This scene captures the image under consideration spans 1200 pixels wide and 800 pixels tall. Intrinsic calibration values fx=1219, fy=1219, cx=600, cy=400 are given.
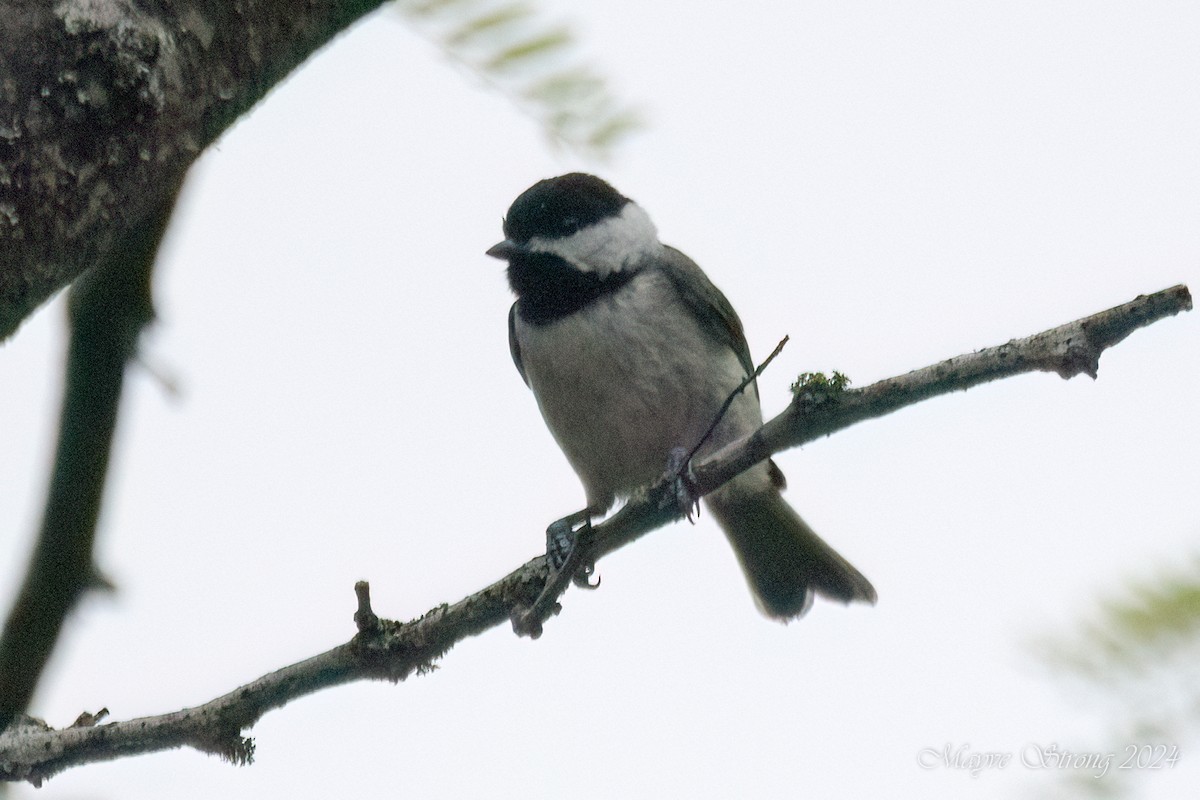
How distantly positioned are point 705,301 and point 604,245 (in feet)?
1.51

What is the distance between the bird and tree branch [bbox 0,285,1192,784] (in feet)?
4.52

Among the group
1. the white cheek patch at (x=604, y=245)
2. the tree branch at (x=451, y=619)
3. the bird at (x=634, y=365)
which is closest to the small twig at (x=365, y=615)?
the tree branch at (x=451, y=619)

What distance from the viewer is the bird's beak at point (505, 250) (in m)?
4.77

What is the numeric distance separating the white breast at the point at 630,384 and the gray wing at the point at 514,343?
0.29 m

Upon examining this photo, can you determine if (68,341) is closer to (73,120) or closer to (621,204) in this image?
(73,120)

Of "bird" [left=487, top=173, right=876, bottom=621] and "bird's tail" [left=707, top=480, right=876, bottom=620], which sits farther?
"bird's tail" [left=707, top=480, right=876, bottom=620]

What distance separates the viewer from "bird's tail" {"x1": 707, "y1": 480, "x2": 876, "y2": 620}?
501cm

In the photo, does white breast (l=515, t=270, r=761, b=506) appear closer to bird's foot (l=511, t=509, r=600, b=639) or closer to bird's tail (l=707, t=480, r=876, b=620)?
bird's tail (l=707, t=480, r=876, b=620)

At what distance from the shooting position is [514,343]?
4.93 metres

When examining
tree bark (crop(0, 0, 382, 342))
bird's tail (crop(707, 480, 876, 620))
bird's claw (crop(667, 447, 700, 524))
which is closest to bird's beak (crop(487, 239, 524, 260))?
bird's tail (crop(707, 480, 876, 620))

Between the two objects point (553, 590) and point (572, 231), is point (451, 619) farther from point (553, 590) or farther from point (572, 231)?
point (572, 231)

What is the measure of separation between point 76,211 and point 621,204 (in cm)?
353

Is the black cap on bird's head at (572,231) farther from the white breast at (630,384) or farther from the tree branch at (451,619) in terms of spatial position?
the tree branch at (451,619)

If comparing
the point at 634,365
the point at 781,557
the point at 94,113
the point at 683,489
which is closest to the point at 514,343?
the point at 634,365
